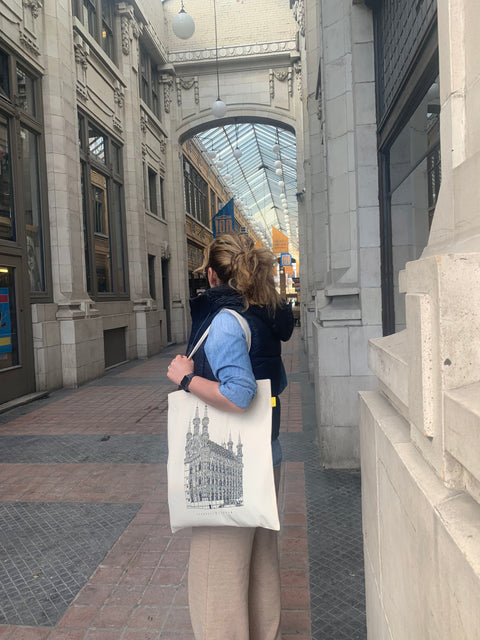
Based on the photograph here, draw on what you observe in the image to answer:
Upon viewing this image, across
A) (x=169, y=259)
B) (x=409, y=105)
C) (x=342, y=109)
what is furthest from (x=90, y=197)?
(x=409, y=105)

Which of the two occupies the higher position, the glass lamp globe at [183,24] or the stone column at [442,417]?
the glass lamp globe at [183,24]

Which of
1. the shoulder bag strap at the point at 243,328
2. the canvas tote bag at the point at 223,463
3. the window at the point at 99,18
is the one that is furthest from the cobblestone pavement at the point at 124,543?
the window at the point at 99,18

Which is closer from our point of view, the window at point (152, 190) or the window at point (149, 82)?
the window at point (149, 82)

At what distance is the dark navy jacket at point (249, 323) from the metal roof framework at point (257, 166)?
20.5 metres

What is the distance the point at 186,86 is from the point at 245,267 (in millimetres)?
20308

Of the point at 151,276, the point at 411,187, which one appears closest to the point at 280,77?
the point at 151,276

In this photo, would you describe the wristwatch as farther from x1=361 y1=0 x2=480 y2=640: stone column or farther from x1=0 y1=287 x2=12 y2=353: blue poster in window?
x1=0 y1=287 x2=12 y2=353: blue poster in window

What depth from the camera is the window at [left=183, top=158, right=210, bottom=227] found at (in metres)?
24.6

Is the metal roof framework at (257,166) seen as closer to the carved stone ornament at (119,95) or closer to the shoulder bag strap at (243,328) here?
the carved stone ornament at (119,95)

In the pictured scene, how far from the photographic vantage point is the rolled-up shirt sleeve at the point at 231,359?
1.80 meters

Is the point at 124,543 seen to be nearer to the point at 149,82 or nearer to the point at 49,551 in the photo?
the point at 49,551

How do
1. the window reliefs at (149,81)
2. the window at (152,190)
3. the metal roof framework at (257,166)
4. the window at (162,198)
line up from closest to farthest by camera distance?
the window reliefs at (149,81)
the window at (152,190)
the window at (162,198)
the metal roof framework at (257,166)

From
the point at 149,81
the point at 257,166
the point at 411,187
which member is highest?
the point at 257,166

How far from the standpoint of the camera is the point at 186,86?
20047 mm
